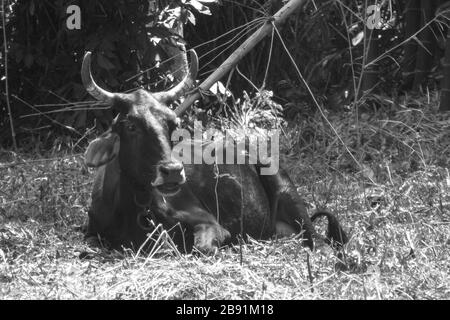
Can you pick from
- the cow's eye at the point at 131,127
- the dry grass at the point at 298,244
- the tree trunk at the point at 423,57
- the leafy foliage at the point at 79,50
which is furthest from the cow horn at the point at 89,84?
the tree trunk at the point at 423,57

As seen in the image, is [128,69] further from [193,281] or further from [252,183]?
[193,281]

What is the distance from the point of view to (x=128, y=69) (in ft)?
26.7

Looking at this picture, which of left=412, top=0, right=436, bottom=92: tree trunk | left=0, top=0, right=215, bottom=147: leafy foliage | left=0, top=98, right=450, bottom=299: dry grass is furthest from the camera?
left=412, top=0, right=436, bottom=92: tree trunk

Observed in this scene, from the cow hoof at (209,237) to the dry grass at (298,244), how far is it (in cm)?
8

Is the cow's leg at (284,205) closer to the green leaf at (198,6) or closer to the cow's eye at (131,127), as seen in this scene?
the cow's eye at (131,127)

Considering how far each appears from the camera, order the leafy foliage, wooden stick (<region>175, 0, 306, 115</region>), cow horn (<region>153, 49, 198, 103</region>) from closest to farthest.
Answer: cow horn (<region>153, 49, 198, 103</region>), wooden stick (<region>175, 0, 306, 115</region>), the leafy foliage

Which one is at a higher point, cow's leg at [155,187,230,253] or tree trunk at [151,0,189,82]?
tree trunk at [151,0,189,82]

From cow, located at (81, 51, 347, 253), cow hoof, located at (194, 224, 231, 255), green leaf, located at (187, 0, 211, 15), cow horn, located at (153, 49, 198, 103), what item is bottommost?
cow hoof, located at (194, 224, 231, 255)

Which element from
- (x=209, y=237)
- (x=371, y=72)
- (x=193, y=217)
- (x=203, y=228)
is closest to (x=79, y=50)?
(x=371, y=72)

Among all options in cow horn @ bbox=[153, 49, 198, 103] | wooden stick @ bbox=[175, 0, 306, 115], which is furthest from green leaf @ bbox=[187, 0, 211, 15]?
cow horn @ bbox=[153, 49, 198, 103]

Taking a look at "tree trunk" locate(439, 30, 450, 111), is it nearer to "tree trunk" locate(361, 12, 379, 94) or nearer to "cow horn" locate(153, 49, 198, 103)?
"tree trunk" locate(361, 12, 379, 94)

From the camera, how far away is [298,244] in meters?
5.27

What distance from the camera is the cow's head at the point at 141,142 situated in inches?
208

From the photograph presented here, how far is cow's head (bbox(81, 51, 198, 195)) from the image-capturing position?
17.3 ft
